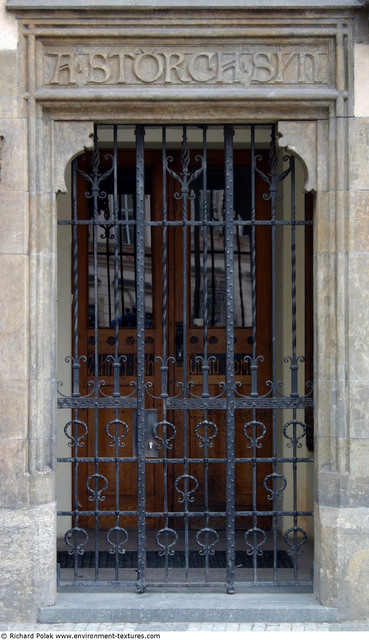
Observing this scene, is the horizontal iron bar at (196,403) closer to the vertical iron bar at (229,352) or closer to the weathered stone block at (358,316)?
the vertical iron bar at (229,352)

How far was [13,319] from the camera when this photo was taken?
6145 millimetres

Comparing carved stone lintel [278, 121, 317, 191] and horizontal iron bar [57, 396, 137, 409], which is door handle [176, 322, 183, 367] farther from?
carved stone lintel [278, 121, 317, 191]

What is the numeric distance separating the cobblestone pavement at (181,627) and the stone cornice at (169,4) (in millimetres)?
4302

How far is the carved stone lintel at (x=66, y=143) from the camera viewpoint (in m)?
6.24

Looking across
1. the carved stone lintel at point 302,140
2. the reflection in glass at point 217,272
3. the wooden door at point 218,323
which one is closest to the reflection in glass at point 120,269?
the wooden door at point 218,323

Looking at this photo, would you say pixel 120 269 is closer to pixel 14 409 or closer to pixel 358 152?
pixel 14 409

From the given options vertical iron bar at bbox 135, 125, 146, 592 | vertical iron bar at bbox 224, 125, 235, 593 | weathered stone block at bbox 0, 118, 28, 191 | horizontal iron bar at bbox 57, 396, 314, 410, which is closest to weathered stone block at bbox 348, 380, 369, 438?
horizontal iron bar at bbox 57, 396, 314, 410

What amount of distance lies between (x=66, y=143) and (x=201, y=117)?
99cm

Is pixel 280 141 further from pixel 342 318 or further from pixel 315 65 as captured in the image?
pixel 342 318

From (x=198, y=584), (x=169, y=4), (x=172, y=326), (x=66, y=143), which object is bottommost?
(x=198, y=584)

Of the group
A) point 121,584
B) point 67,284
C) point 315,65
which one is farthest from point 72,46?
point 121,584

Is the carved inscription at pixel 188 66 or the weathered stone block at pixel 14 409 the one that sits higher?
the carved inscription at pixel 188 66

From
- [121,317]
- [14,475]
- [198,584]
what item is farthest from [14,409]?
[121,317]

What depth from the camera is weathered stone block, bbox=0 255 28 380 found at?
613cm
